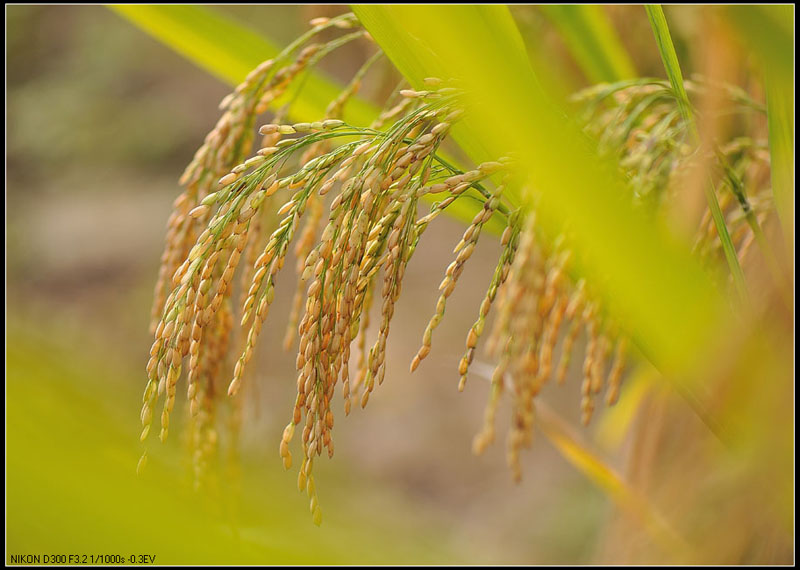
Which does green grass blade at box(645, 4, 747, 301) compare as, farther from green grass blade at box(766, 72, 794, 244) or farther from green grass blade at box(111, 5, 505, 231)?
green grass blade at box(111, 5, 505, 231)

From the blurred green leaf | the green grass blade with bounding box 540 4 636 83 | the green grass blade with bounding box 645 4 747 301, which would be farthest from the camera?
the green grass blade with bounding box 540 4 636 83

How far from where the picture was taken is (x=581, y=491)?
2262 mm

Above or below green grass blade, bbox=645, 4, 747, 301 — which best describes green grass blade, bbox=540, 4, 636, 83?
above

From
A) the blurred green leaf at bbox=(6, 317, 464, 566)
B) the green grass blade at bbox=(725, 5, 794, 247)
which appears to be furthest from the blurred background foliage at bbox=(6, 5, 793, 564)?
the green grass blade at bbox=(725, 5, 794, 247)

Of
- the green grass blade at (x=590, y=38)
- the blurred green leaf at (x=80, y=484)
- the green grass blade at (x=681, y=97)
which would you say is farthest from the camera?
the green grass blade at (x=590, y=38)

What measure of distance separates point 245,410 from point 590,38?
177cm

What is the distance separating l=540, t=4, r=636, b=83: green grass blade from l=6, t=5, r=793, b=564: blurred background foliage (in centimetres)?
5

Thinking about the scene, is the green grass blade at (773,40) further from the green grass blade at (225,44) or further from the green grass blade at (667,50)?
the green grass blade at (225,44)

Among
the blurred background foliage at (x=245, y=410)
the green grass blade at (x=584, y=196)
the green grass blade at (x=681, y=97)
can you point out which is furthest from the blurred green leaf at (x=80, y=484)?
the green grass blade at (x=681, y=97)

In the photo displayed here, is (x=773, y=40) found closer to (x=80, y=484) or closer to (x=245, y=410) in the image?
(x=80, y=484)

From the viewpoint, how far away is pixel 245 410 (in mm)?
2180

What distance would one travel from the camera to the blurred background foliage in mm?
169

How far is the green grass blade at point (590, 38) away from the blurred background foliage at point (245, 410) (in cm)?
5

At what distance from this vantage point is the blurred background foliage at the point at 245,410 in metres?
0.17
